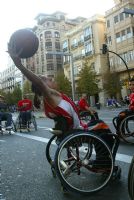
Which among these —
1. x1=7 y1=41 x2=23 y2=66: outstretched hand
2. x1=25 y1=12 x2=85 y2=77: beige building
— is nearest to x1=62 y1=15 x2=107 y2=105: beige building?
x1=25 y1=12 x2=85 y2=77: beige building

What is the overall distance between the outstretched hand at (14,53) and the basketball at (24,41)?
4 cm

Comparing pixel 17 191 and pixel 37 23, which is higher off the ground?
pixel 37 23

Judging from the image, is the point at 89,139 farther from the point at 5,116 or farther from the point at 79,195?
the point at 5,116

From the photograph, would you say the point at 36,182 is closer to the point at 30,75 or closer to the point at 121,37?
the point at 30,75

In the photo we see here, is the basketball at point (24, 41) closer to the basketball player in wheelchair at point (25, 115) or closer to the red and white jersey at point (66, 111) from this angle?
the red and white jersey at point (66, 111)

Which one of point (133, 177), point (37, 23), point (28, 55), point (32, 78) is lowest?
point (133, 177)

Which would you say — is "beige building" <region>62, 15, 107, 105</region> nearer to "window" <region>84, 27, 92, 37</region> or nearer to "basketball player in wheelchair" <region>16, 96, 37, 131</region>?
"window" <region>84, 27, 92, 37</region>

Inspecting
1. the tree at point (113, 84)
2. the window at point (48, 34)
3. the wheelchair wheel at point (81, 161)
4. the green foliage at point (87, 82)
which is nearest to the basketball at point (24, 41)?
the wheelchair wheel at point (81, 161)

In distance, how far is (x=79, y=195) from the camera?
3746 mm

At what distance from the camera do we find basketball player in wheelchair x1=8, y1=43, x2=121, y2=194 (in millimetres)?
4066

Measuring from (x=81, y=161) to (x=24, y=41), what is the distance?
1.64 meters

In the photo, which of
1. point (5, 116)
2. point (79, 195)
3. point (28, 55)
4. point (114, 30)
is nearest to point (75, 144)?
point (79, 195)

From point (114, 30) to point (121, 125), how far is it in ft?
153

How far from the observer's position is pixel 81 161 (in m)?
4.07
